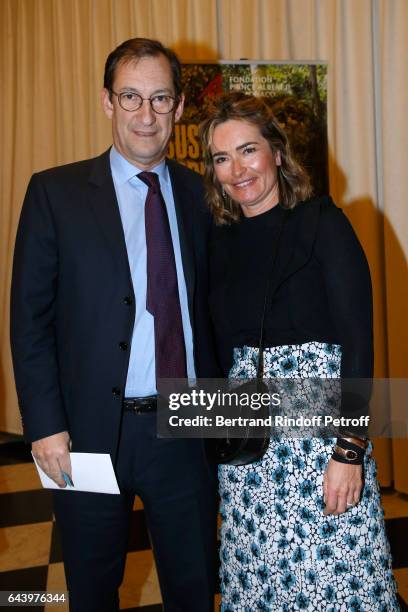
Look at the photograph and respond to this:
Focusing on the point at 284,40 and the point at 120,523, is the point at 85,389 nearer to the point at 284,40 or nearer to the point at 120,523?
the point at 120,523

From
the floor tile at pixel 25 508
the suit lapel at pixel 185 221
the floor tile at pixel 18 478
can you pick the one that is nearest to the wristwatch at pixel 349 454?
the suit lapel at pixel 185 221

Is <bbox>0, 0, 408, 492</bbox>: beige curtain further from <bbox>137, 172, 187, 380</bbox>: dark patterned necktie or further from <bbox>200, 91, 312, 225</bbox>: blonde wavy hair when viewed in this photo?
<bbox>137, 172, 187, 380</bbox>: dark patterned necktie

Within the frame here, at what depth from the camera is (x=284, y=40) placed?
3568 mm

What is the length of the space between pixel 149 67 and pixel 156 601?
6.59 ft

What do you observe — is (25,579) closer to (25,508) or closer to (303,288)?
(25,508)

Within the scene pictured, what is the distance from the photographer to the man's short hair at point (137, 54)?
1739 mm

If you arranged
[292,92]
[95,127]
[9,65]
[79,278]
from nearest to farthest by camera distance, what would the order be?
1. [79,278]
2. [292,92]
3. [95,127]
4. [9,65]

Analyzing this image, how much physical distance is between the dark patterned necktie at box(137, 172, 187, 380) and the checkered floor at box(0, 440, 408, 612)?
1.27m

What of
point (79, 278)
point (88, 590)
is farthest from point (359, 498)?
point (79, 278)

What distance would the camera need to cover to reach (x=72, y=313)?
66.5 inches

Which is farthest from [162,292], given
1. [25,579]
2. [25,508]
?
[25,508]

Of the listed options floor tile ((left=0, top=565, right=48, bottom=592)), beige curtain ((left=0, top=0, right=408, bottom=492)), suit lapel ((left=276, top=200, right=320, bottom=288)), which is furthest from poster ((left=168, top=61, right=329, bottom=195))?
floor tile ((left=0, top=565, right=48, bottom=592))

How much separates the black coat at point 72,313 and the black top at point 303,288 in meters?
0.30

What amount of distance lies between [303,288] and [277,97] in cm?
204
